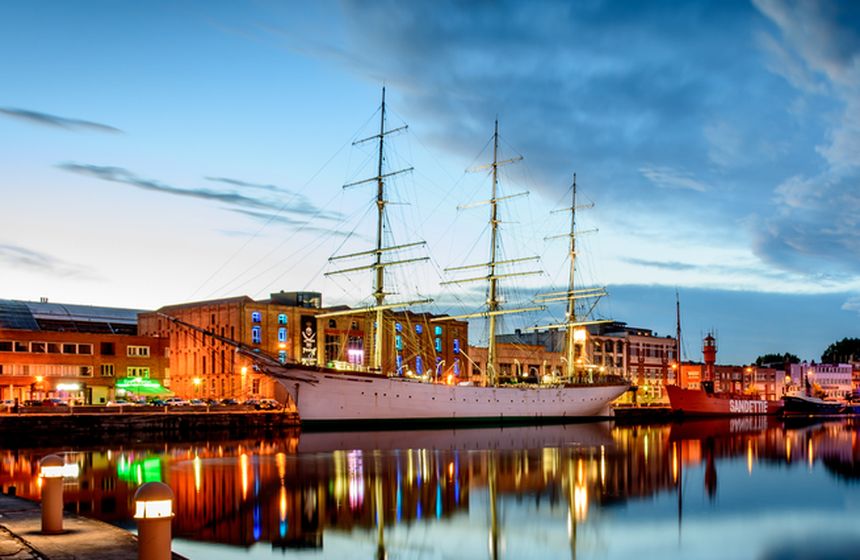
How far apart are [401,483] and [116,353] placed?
228ft

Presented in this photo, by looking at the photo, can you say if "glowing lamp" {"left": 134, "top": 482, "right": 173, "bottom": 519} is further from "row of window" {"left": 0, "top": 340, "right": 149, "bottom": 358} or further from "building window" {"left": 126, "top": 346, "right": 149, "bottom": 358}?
"building window" {"left": 126, "top": 346, "right": 149, "bottom": 358}

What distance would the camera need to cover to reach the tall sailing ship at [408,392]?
80938 mm

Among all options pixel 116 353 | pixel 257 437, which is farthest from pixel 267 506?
pixel 116 353

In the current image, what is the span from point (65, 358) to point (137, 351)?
942cm

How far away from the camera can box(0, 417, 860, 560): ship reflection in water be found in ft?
83.1

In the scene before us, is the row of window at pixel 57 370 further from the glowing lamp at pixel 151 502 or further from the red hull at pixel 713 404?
the glowing lamp at pixel 151 502

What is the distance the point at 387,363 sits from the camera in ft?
392

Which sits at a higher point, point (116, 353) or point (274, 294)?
point (274, 294)

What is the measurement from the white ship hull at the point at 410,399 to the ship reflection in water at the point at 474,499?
20.6 m

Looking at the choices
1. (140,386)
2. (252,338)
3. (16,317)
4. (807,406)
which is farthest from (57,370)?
(807,406)

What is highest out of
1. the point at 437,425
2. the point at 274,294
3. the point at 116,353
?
the point at 274,294

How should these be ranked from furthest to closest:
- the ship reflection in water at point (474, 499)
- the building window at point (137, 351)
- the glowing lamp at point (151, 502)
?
the building window at point (137, 351) < the ship reflection in water at point (474, 499) < the glowing lamp at point (151, 502)

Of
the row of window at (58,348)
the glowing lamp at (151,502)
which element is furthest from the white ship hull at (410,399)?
the glowing lamp at (151,502)

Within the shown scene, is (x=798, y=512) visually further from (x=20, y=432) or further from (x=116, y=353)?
(x=116, y=353)
